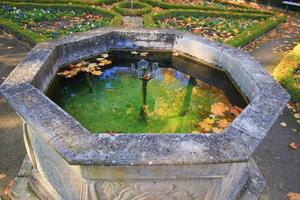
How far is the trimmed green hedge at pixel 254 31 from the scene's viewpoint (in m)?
7.67

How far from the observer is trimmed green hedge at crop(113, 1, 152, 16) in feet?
30.9

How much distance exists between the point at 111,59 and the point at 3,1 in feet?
22.9

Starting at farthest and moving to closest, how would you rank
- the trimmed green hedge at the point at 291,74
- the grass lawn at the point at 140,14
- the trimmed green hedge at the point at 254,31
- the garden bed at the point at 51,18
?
the grass lawn at the point at 140,14 → the garden bed at the point at 51,18 → the trimmed green hedge at the point at 254,31 → the trimmed green hedge at the point at 291,74

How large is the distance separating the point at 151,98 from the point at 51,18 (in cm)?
641

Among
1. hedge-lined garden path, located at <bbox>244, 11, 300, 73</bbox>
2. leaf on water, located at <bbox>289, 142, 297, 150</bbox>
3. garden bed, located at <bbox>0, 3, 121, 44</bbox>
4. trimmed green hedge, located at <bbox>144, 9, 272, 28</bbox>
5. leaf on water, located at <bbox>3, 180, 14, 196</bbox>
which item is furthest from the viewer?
trimmed green hedge, located at <bbox>144, 9, 272, 28</bbox>

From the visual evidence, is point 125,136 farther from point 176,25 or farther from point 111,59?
point 176,25

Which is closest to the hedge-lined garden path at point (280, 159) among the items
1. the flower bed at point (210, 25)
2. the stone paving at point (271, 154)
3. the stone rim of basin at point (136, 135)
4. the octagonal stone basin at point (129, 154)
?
the stone paving at point (271, 154)

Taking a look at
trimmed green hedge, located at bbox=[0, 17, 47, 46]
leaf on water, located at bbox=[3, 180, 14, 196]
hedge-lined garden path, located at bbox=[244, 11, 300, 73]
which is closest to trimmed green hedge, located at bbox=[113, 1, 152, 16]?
trimmed green hedge, located at bbox=[0, 17, 47, 46]

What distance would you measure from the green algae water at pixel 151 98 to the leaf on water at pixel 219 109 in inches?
0.8

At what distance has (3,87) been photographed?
9.26ft

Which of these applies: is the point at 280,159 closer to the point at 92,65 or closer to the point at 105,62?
the point at 105,62

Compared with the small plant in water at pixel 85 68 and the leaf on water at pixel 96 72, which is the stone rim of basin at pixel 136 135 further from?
the leaf on water at pixel 96 72

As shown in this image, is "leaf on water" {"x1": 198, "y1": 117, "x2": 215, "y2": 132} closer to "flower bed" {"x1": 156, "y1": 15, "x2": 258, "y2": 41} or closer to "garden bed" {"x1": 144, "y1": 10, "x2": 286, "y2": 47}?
"garden bed" {"x1": 144, "y1": 10, "x2": 286, "y2": 47}

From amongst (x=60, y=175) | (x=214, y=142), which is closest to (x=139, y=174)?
(x=214, y=142)
